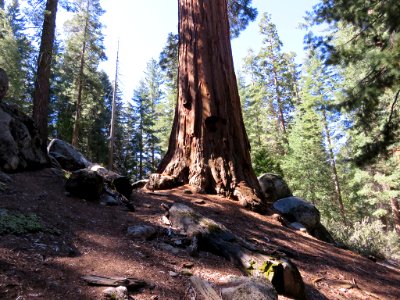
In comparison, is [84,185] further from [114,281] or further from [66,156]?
[66,156]

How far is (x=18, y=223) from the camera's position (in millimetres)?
3506

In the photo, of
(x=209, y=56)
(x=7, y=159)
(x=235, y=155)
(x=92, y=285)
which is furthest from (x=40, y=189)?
(x=209, y=56)

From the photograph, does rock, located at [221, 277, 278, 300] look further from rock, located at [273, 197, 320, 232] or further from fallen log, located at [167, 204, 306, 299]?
rock, located at [273, 197, 320, 232]

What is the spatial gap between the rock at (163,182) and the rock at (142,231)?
8.23 ft

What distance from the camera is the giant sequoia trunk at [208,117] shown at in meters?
6.71

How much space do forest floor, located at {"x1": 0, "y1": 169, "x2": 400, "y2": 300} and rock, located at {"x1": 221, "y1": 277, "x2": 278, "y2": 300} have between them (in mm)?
341

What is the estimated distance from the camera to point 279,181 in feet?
30.6

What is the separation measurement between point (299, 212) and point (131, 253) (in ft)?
18.1

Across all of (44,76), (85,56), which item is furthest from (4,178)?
(85,56)

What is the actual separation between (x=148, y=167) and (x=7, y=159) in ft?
104

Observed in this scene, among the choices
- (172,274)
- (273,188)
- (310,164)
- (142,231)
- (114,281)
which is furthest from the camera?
(310,164)

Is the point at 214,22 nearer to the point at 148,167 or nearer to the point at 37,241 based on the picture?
the point at 37,241

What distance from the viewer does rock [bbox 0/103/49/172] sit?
5684 millimetres

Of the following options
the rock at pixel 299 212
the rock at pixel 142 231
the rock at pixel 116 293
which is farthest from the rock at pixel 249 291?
the rock at pixel 299 212
